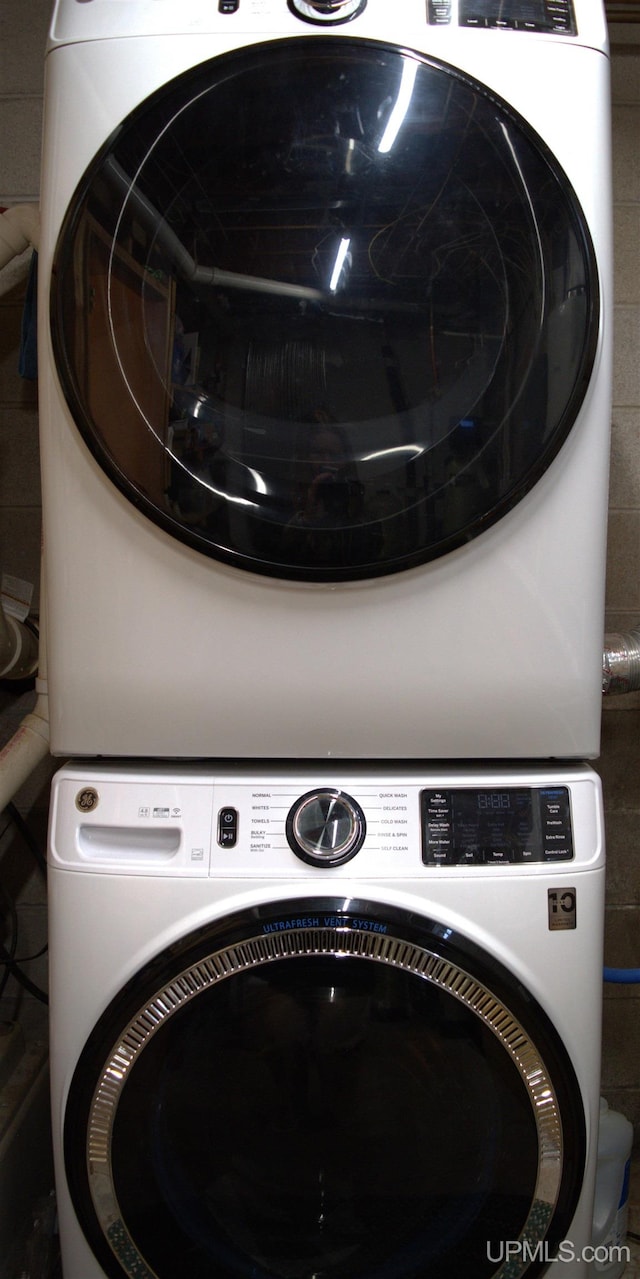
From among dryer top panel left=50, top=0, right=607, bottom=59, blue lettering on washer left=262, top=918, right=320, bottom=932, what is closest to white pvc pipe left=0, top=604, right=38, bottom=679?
blue lettering on washer left=262, top=918, right=320, bottom=932

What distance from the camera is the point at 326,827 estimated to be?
89cm

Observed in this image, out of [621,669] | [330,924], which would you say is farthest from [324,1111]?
[621,669]

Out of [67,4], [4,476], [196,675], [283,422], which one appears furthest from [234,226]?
[4,476]

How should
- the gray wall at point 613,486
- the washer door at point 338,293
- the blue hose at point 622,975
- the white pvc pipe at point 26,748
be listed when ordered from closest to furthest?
1. the washer door at point 338,293
2. the white pvc pipe at point 26,748
3. the blue hose at point 622,975
4. the gray wall at point 613,486

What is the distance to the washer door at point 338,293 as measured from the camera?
0.83m

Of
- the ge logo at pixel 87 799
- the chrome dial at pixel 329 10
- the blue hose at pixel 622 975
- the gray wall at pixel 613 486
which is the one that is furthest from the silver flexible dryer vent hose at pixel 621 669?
the chrome dial at pixel 329 10

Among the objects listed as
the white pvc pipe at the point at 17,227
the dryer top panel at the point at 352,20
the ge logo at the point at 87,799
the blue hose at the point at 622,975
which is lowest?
the blue hose at the point at 622,975

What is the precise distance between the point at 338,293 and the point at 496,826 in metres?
0.57

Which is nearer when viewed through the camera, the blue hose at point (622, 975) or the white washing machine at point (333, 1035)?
the white washing machine at point (333, 1035)

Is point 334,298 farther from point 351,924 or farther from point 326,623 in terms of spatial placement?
point 351,924

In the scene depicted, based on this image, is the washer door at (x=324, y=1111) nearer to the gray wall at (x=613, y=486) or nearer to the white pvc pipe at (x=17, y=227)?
the gray wall at (x=613, y=486)

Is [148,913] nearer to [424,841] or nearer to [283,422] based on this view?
[424,841]

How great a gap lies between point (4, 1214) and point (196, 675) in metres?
0.81

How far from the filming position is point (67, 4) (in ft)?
2.89
